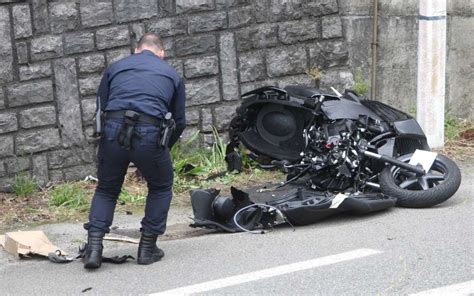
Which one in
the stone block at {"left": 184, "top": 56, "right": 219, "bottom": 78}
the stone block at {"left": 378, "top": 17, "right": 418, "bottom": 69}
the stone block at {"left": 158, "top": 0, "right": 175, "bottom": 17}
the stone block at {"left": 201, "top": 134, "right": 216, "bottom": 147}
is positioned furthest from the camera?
the stone block at {"left": 378, "top": 17, "right": 418, "bottom": 69}

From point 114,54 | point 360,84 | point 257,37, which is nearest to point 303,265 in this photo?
point 114,54

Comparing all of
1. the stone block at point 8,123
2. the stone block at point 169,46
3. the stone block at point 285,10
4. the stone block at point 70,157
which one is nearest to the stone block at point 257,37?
the stone block at point 285,10

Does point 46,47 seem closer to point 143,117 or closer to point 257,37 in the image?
point 257,37

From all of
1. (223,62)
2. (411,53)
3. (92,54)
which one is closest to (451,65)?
(411,53)

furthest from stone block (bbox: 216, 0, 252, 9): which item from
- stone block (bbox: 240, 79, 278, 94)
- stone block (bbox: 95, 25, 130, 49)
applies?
stone block (bbox: 95, 25, 130, 49)

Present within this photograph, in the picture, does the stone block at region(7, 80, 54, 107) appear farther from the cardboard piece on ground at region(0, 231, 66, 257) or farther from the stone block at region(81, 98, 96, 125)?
the cardboard piece on ground at region(0, 231, 66, 257)

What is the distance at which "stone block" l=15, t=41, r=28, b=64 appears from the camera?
30.0 feet

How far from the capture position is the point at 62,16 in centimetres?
931

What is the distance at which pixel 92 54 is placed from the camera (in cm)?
952

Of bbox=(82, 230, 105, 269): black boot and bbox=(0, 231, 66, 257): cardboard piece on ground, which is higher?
bbox=(82, 230, 105, 269): black boot

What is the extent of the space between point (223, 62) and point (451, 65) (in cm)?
333

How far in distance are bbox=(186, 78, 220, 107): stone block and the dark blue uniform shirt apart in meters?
3.03

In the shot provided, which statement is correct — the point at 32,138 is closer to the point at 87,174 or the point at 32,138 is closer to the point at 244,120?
the point at 87,174

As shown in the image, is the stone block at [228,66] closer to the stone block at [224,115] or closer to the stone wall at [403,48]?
the stone block at [224,115]
